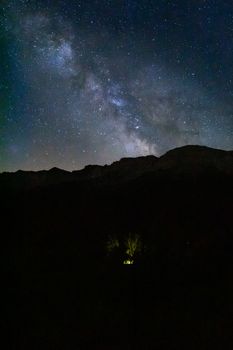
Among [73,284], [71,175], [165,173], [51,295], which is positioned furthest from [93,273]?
[71,175]

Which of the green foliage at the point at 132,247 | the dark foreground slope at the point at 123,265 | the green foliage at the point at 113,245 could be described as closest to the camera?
the dark foreground slope at the point at 123,265

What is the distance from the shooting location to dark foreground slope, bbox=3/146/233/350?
10.7 meters

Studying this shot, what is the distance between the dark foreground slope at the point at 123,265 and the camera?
10.7 m

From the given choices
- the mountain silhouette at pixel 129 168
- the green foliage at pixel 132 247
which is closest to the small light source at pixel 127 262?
the green foliage at pixel 132 247

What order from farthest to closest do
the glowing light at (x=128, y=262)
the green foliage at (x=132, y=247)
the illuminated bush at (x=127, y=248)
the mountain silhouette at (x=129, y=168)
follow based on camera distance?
the mountain silhouette at (x=129, y=168)
the green foliage at (x=132, y=247)
the illuminated bush at (x=127, y=248)
the glowing light at (x=128, y=262)

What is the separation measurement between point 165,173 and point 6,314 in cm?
3418

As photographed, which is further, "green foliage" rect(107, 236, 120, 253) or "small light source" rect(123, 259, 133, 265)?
Result: "green foliage" rect(107, 236, 120, 253)

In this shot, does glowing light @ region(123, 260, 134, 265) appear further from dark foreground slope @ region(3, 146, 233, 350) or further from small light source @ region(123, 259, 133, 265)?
dark foreground slope @ region(3, 146, 233, 350)

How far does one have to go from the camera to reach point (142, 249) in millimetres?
19734

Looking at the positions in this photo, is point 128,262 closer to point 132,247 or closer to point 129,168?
point 132,247

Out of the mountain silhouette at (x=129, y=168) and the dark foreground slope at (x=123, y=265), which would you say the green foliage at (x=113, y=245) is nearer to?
the dark foreground slope at (x=123, y=265)

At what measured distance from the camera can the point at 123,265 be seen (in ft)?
57.4

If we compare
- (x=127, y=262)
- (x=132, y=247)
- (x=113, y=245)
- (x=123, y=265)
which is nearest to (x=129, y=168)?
(x=113, y=245)

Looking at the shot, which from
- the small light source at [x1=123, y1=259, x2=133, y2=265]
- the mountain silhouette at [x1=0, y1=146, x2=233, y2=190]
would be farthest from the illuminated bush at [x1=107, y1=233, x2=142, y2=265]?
the mountain silhouette at [x1=0, y1=146, x2=233, y2=190]
